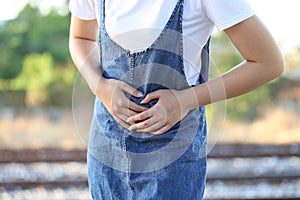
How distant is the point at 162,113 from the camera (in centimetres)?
108

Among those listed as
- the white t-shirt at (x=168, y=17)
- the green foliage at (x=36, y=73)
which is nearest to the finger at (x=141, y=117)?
the white t-shirt at (x=168, y=17)

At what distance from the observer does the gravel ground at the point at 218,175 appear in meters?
4.01

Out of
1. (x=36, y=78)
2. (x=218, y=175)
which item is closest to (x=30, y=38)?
(x=36, y=78)

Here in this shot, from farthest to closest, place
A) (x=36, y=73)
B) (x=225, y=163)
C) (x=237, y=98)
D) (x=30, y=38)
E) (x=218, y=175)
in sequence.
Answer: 1. (x=30, y=38)
2. (x=36, y=73)
3. (x=237, y=98)
4. (x=225, y=163)
5. (x=218, y=175)

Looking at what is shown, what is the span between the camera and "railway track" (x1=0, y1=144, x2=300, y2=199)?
415cm

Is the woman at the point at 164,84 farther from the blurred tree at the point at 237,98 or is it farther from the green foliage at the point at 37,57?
the green foliage at the point at 37,57

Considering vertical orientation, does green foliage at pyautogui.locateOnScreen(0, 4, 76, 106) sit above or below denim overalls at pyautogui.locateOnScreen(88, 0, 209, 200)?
below

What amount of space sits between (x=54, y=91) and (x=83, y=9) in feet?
25.6

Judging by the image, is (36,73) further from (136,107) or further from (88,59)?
(136,107)

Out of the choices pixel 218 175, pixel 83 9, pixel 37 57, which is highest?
pixel 83 9

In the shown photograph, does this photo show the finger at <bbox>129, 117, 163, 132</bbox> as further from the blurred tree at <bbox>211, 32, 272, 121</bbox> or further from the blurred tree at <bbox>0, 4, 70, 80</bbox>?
the blurred tree at <bbox>0, 4, 70, 80</bbox>

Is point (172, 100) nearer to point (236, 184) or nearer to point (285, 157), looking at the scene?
point (236, 184)

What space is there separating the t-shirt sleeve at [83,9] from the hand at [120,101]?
0.63 feet

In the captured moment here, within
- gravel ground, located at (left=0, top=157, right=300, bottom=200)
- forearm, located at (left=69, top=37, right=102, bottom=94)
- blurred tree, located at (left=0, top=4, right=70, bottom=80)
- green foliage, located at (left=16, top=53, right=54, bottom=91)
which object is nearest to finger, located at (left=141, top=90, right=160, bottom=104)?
forearm, located at (left=69, top=37, right=102, bottom=94)
